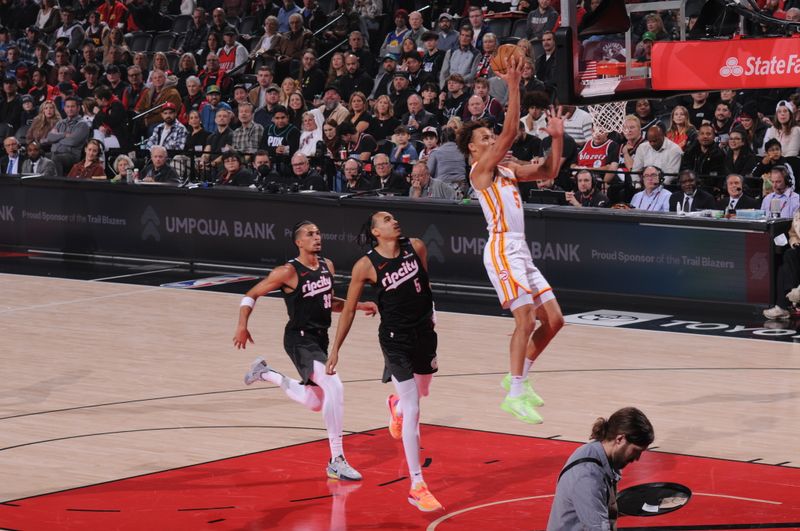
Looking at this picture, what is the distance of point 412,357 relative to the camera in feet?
33.4

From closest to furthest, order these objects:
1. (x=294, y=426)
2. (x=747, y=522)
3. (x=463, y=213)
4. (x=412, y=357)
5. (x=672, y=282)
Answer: (x=747, y=522)
(x=412, y=357)
(x=294, y=426)
(x=672, y=282)
(x=463, y=213)

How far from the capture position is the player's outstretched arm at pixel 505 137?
9.94 metres

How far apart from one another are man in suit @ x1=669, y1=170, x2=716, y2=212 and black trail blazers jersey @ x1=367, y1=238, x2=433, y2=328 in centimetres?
807

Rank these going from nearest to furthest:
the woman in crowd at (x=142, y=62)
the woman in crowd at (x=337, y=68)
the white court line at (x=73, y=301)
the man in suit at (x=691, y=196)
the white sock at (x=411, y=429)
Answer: the white sock at (x=411, y=429)
the man in suit at (x=691, y=196)
the white court line at (x=73, y=301)
the woman in crowd at (x=337, y=68)
the woman in crowd at (x=142, y=62)

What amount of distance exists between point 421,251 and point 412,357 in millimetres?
787

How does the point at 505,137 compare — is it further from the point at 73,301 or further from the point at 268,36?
the point at 268,36

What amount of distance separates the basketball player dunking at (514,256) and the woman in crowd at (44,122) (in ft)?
50.1

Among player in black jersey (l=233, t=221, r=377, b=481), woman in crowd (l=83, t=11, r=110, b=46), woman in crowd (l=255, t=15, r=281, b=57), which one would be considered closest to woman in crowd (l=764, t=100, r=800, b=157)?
player in black jersey (l=233, t=221, r=377, b=481)

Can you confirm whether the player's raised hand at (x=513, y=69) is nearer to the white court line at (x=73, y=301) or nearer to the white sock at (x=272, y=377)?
the white sock at (x=272, y=377)

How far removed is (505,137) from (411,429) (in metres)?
2.15

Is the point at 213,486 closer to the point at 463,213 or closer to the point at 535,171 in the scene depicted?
the point at 535,171

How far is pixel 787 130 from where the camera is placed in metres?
17.9

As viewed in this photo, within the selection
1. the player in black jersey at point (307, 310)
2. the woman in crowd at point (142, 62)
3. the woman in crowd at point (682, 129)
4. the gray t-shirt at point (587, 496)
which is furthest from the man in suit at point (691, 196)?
the woman in crowd at point (142, 62)

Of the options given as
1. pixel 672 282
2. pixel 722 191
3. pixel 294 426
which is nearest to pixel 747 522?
pixel 294 426
